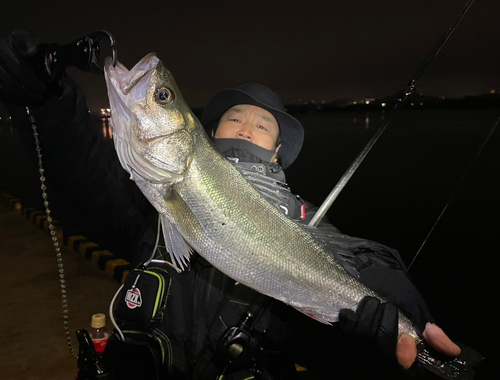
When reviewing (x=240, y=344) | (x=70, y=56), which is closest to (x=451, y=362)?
(x=240, y=344)

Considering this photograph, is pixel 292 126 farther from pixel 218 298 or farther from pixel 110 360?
pixel 110 360

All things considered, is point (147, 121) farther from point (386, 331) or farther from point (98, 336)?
point (98, 336)

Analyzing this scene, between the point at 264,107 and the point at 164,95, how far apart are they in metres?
1.27

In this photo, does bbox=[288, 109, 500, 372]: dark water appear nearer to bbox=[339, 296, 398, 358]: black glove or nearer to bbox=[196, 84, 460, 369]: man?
bbox=[339, 296, 398, 358]: black glove

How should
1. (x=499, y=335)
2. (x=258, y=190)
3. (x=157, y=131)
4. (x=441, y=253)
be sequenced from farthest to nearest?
(x=441, y=253) < (x=499, y=335) < (x=258, y=190) < (x=157, y=131)

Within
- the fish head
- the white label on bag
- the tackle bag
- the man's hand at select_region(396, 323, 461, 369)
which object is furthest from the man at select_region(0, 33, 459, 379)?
the fish head

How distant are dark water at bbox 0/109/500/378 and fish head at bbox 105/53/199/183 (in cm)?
120

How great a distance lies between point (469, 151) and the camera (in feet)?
93.7

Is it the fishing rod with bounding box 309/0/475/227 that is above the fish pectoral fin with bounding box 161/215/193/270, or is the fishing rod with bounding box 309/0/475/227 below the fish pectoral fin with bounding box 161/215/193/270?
above

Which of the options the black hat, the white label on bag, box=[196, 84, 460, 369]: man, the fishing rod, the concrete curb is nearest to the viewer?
the white label on bag

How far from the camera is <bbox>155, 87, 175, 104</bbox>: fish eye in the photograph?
1963 mm

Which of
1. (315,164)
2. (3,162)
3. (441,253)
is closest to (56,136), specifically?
(441,253)

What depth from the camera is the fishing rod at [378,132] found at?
2502mm

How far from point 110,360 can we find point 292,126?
8.32ft
